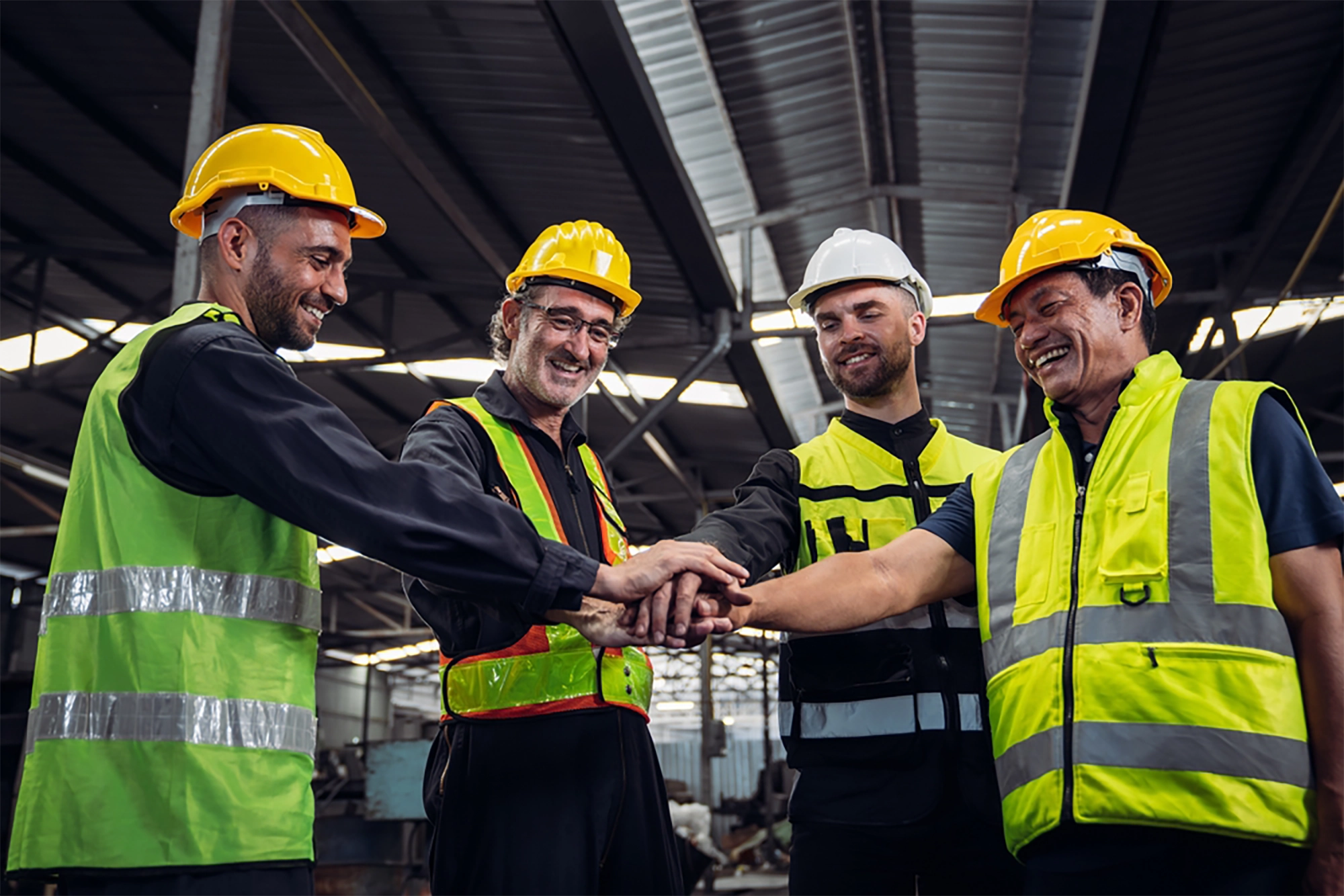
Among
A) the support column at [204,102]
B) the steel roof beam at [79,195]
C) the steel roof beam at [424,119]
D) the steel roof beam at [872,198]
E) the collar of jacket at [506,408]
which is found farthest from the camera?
the steel roof beam at [872,198]

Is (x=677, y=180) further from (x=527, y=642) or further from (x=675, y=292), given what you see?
(x=527, y=642)

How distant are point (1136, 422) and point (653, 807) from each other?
4.98 ft

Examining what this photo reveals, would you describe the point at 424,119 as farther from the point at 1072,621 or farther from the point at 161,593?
the point at 1072,621

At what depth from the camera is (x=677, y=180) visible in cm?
852

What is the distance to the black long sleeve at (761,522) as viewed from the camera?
2.97 metres

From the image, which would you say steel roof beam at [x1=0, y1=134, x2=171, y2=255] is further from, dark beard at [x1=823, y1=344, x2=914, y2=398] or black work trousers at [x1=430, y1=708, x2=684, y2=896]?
black work trousers at [x1=430, y1=708, x2=684, y2=896]

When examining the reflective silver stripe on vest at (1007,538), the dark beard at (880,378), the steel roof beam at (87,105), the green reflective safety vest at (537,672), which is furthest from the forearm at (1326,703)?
the steel roof beam at (87,105)

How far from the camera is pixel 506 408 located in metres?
3.06

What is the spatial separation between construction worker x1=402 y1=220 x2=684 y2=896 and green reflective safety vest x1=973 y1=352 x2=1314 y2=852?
0.92 metres

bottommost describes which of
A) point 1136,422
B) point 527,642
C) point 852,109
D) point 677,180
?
point 527,642

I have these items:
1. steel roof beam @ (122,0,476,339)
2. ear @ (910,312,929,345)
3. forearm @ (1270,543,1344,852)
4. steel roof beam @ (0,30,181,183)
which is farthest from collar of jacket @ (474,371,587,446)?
steel roof beam @ (0,30,181,183)

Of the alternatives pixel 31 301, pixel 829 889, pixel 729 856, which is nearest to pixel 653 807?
pixel 829 889

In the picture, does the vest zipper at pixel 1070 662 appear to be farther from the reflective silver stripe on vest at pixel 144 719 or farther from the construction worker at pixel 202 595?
the reflective silver stripe on vest at pixel 144 719

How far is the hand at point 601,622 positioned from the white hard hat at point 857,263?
1315 mm
